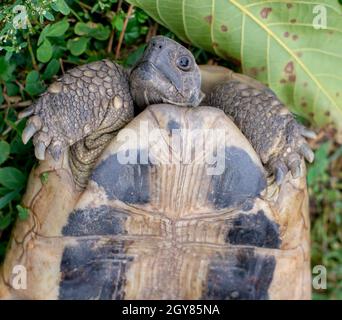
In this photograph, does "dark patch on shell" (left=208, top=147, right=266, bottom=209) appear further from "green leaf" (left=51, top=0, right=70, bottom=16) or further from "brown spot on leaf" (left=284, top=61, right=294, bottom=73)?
"green leaf" (left=51, top=0, right=70, bottom=16)

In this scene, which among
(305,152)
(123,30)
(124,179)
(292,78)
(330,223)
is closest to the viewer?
(124,179)

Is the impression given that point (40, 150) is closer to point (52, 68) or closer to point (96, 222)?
point (96, 222)

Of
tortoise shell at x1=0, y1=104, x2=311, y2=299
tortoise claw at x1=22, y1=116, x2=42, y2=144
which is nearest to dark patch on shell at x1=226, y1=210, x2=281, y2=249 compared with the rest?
tortoise shell at x1=0, y1=104, x2=311, y2=299

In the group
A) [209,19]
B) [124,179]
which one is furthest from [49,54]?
[124,179]

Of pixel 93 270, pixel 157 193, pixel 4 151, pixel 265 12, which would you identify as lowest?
pixel 93 270

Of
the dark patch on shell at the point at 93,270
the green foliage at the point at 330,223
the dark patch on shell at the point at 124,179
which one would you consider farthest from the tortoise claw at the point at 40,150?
the green foliage at the point at 330,223

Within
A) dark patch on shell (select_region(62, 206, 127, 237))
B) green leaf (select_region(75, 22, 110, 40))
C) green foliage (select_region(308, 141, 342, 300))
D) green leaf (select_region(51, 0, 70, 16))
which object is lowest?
green foliage (select_region(308, 141, 342, 300))
